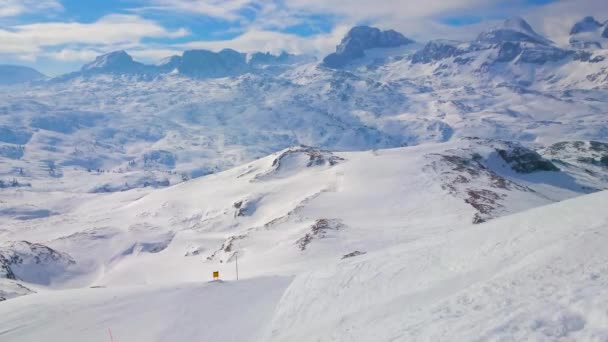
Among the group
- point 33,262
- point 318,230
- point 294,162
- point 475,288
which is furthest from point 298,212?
point 294,162

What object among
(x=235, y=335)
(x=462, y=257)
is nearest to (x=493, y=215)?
(x=462, y=257)

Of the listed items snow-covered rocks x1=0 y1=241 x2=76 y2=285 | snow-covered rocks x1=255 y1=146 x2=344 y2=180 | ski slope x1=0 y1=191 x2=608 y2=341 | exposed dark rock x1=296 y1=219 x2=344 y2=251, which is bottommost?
snow-covered rocks x1=0 y1=241 x2=76 y2=285

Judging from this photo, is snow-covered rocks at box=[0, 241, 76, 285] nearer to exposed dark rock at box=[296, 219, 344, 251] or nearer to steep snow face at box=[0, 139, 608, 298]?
steep snow face at box=[0, 139, 608, 298]

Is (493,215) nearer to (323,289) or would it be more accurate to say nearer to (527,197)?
(527,197)

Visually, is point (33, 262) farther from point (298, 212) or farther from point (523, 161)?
point (523, 161)

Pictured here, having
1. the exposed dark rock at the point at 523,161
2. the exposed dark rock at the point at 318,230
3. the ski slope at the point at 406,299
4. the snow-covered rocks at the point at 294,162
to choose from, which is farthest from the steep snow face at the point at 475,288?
the exposed dark rock at the point at 523,161

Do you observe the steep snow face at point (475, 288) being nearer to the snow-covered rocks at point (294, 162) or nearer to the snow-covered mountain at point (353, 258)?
the snow-covered mountain at point (353, 258)

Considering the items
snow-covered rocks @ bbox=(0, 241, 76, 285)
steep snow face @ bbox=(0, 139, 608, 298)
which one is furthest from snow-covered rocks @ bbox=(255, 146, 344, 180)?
snow-covered rocks @ bbox=(0, 241, 76, 285)

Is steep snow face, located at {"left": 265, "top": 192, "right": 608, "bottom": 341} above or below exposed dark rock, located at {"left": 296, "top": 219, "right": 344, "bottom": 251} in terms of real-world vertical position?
above
